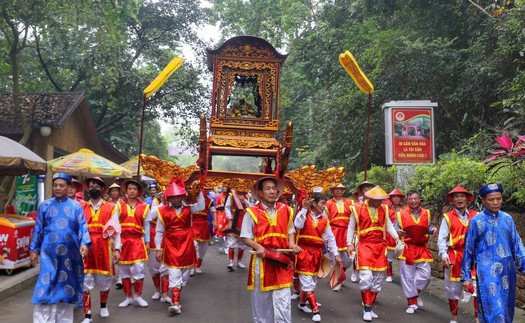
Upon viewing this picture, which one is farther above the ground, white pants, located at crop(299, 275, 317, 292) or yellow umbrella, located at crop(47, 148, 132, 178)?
yellow umbrella, located at crop(47, 148, 132, 178)

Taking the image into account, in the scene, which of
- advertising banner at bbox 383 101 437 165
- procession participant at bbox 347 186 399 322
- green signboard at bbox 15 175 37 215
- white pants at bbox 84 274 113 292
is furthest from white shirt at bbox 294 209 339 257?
green signboard at bbox 15 175 37 215

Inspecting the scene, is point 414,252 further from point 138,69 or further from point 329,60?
point 138,69

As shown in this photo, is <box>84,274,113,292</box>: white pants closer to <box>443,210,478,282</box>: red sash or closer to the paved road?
the paved road

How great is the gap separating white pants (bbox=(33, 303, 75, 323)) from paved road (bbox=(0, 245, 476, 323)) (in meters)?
1.01

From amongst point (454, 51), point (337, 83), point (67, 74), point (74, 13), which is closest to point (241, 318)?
point (74, 13)

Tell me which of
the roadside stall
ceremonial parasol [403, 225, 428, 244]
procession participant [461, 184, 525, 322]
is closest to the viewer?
procession participant [461, 184, 525, 322]

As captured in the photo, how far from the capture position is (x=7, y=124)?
52.1ft

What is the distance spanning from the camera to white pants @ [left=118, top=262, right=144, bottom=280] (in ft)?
23.1

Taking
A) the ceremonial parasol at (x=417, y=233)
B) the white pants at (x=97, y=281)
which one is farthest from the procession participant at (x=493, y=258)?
the white pants at (x=97, y=281)

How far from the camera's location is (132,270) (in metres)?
7.08

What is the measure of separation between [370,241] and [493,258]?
2.20 metres

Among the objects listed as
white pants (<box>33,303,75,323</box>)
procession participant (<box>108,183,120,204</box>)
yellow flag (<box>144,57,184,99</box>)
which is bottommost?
white pants (<box>33,303,75,323</box>)

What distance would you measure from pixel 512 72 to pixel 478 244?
8.81 metres

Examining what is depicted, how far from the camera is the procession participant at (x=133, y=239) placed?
704 centimetres
